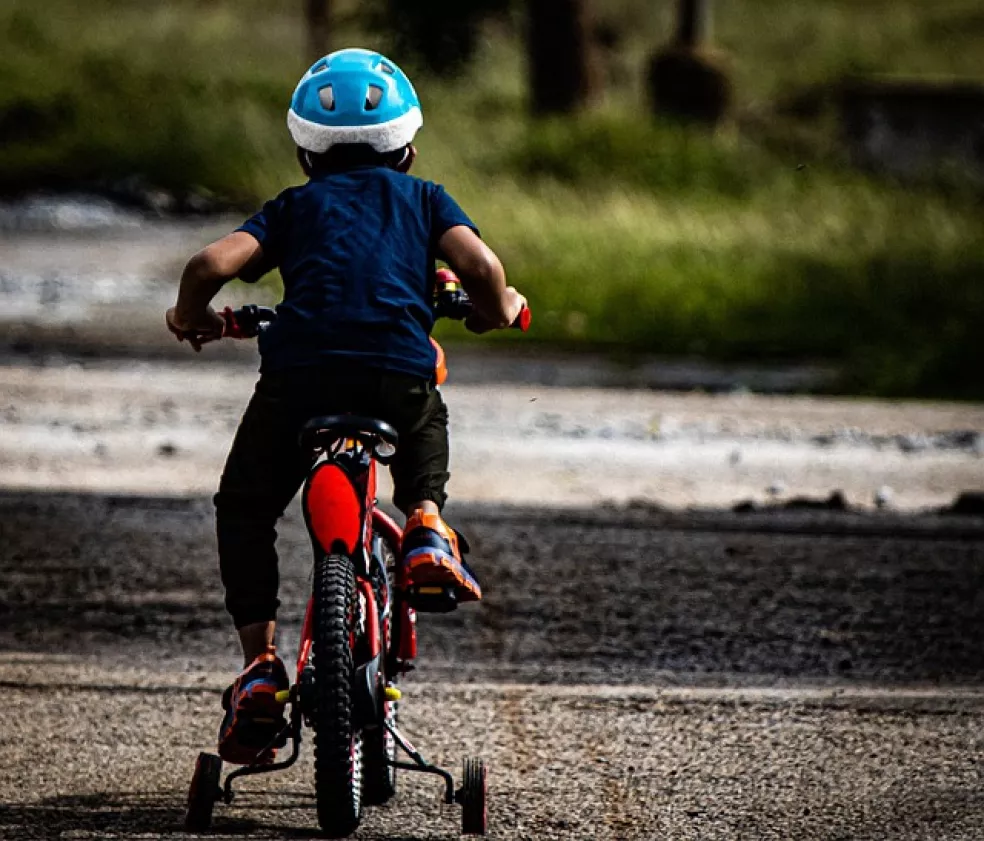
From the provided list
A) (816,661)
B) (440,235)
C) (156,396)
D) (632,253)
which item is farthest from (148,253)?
(440,235)

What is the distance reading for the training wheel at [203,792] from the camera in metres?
4.40

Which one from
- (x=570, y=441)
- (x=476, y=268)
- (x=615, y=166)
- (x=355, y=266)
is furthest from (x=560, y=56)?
(x=355, y=266)

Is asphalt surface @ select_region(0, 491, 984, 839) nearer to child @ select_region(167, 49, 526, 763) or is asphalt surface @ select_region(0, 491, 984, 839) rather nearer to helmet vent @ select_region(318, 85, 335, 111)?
child @ select_region(167, 49, 526, 763)

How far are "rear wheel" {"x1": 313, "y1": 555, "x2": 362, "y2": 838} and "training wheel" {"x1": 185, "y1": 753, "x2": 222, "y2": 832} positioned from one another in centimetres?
32

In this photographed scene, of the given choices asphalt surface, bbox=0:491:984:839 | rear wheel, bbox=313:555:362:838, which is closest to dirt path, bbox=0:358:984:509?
asphalt surface, bbox=0:491:984:839

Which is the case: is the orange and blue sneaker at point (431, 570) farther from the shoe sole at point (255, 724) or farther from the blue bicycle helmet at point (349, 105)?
the blue bicycle helmet at point (349, 105)

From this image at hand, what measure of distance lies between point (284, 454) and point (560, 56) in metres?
22.7

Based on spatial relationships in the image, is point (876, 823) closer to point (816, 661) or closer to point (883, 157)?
point (816, 661)

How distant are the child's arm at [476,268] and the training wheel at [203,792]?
113 centimetres

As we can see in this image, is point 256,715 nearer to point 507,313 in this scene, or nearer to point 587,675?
point 507,313

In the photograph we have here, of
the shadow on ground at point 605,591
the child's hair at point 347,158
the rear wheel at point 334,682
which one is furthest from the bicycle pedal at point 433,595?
the shadow on ground at point 605,591

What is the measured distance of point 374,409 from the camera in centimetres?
436

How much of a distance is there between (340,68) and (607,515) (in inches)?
165

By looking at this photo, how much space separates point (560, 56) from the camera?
2661 centimetres
